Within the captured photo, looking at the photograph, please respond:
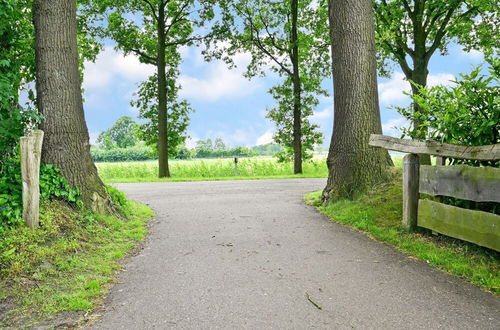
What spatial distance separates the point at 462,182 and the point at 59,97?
6.92 m

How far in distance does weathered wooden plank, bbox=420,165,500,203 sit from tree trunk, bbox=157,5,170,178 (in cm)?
1807

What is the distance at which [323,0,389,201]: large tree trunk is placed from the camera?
880 cm

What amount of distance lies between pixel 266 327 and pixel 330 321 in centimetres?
58

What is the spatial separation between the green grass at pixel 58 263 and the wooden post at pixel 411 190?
4.60 metres

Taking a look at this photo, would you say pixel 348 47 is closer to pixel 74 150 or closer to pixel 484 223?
pixel 484 223

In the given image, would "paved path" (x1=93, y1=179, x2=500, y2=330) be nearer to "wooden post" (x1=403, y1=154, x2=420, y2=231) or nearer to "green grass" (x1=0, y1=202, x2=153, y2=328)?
"green grass" (x1=0, y1=202, x2=153, y2=328)

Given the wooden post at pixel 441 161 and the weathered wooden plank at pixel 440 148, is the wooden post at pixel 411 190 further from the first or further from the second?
the wooden post at pixel 441 161

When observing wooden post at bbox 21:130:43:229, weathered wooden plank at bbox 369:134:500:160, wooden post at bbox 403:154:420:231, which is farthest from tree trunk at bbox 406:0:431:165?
wooden post at bbox 21:130:43:229

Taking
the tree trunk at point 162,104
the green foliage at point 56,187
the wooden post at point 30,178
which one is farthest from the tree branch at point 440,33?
the wooden post at point 30,178

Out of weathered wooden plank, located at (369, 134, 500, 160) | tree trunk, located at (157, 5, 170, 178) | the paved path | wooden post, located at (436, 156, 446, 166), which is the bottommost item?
the paved path

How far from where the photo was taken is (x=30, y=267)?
4.84 metres

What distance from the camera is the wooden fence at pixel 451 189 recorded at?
4.86m

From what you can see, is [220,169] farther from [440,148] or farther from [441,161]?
[440,148]

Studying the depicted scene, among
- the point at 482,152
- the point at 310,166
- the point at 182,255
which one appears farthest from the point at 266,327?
the point at 310,166
